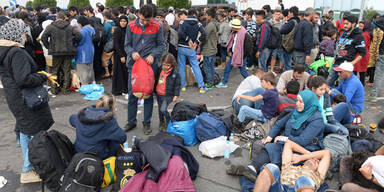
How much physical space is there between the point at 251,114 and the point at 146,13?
8.20ft

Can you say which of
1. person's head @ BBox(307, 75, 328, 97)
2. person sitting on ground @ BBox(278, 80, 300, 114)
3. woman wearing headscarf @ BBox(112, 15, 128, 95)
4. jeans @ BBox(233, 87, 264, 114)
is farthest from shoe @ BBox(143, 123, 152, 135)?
person's head @ BBox(307, 75, 328, 97)

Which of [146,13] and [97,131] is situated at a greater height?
[146,13]

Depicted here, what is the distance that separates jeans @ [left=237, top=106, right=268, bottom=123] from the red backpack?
1696 millimetres

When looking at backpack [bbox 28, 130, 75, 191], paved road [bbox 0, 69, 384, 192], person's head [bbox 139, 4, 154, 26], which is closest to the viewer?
backpack [bbox 28, 130, 75, 191]

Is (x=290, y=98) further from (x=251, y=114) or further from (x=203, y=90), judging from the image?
(x=203, y=90)

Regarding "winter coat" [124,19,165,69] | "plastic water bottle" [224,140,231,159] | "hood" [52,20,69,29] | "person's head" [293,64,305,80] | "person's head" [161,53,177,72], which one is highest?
"hood" [52,20,69,29]

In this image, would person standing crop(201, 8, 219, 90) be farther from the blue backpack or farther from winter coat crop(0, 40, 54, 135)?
winter coat crop(0, 40, 54, 135)

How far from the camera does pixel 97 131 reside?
10.8 feet

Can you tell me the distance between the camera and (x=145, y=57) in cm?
479

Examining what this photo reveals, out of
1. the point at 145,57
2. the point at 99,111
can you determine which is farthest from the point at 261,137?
the point at 99,111

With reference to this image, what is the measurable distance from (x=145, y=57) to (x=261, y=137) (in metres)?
2.40

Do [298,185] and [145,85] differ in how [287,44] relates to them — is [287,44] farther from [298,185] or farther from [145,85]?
[298,185]

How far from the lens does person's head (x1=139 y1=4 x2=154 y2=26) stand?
4.49m

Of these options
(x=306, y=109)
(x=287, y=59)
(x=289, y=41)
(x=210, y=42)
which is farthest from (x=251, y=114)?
(x=287, y=59)
